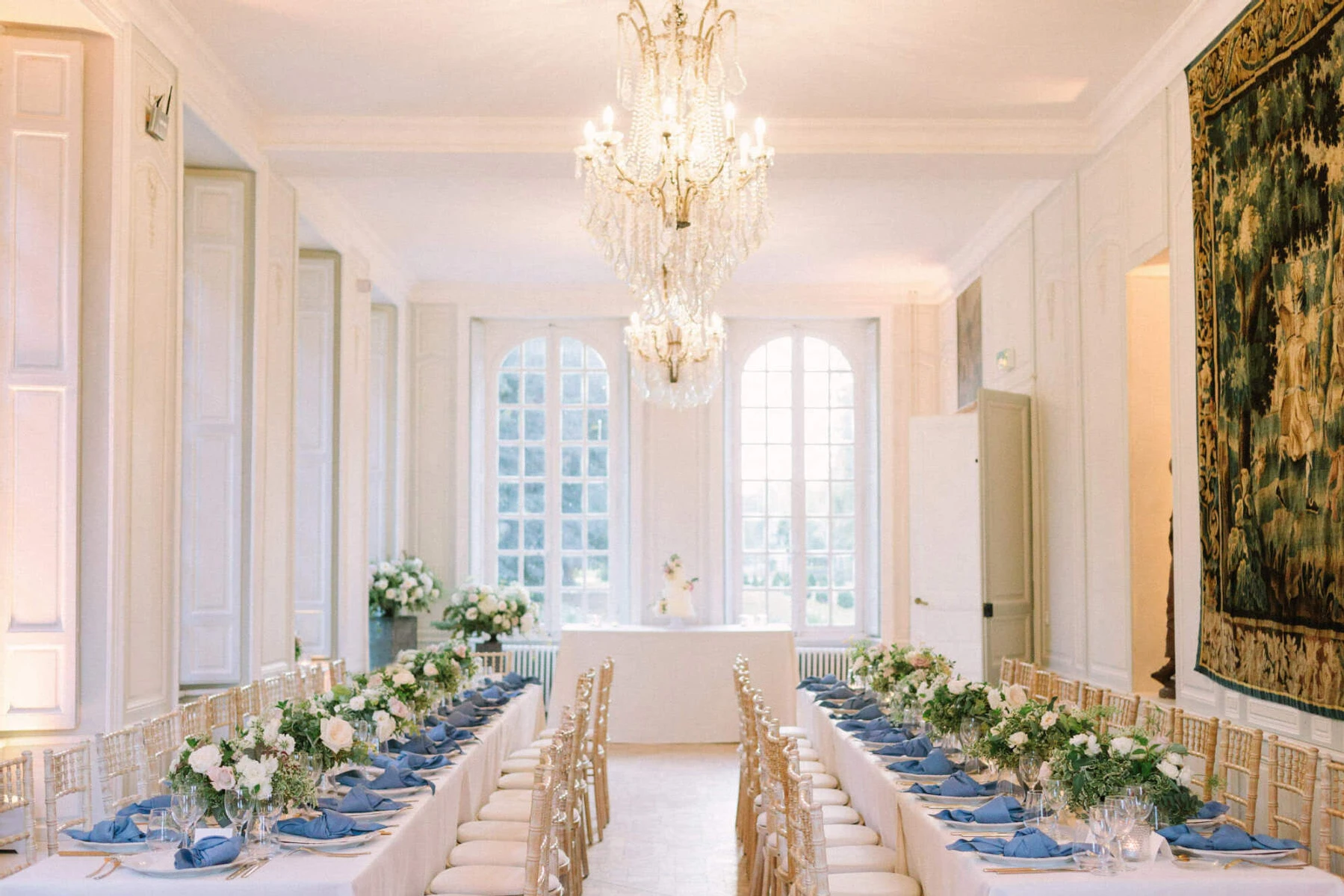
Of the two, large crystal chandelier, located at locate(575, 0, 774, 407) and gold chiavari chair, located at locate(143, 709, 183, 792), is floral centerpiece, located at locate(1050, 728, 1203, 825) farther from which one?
gold chiavari chair, located at locate(143, 709, 183, 792)

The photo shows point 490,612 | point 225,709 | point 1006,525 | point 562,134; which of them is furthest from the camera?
point 490,612

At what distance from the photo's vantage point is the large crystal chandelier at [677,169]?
5.06 metres

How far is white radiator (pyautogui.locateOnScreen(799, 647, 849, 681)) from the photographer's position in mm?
12480

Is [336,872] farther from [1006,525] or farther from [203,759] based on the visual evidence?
[1006,525]

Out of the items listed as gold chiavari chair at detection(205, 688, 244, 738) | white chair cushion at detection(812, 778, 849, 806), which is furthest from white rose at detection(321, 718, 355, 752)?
white chair cushion at detection(812, 778, 849, 806)

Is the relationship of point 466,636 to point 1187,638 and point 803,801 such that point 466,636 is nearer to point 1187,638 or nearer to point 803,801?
point 1187,638

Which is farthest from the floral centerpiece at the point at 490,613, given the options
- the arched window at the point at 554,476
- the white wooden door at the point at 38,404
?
the white wooden door at the point at 38,404

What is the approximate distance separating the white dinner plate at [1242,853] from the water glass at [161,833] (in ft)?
9.90

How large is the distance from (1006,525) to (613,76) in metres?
4.06

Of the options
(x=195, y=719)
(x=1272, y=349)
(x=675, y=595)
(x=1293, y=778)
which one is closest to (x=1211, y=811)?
(x=1293, y=778)

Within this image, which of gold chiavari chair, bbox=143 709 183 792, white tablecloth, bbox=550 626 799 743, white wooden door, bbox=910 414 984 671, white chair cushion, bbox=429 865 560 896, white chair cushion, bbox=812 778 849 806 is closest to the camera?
white chair cushion, bbox=429 865 560 896

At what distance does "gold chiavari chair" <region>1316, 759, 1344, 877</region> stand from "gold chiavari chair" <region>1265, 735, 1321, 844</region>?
0.05 metres

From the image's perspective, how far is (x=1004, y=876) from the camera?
139 inches

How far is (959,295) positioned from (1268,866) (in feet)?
27.4
